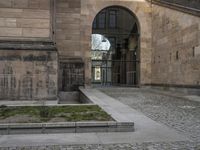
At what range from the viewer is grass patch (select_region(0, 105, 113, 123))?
9.35 metres

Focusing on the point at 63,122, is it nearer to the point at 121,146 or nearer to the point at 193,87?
the point at 121,146

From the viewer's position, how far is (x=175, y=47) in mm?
23375

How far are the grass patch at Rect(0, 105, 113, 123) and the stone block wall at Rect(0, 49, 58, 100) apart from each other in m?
4.00

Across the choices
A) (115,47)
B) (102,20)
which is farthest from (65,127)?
(115,47)

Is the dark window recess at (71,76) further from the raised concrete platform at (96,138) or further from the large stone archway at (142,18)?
the raised concrete platform at (96,138)

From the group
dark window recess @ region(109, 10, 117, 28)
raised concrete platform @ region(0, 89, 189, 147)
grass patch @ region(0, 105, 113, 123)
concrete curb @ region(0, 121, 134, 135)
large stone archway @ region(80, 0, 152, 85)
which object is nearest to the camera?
raised concrete platform @ region(0, 89, 189, 147)

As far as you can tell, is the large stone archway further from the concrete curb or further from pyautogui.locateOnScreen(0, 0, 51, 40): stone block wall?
the concrete curb

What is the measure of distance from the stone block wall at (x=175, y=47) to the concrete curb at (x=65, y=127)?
12.0m

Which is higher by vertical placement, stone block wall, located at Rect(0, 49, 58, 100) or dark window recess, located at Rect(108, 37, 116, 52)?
dark window recess, located at Rect(108, 37, 116, 52)

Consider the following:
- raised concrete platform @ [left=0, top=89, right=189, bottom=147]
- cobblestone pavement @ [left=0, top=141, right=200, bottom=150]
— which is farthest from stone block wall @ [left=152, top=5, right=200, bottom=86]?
cobblestone pavement @ [left=0, top=141, right=200, bottom=150]

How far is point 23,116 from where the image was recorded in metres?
10.0

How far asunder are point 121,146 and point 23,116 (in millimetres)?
3871

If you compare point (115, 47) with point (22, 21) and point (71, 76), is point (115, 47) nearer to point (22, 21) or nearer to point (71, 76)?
point (71, 76)

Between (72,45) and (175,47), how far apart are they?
27.1 ft
